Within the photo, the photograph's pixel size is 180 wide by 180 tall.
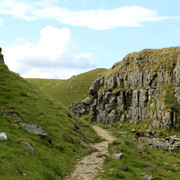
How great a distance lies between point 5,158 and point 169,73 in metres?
45.7

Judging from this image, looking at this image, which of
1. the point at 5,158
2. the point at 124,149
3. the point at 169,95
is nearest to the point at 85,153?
the point at 124,149

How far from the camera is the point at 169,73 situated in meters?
52.4

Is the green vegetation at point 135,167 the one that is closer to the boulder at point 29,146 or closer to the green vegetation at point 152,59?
the boulder at point 29,146

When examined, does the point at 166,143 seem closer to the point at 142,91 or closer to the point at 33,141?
the point at 142,91

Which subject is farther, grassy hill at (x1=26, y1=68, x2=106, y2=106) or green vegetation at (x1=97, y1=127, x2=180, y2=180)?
grassy hill at (x1=26, y1=68, x2=106, y2=106)

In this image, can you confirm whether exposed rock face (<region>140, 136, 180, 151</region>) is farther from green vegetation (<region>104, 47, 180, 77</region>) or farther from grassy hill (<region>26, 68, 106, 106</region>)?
grassy hill (<region>26, 68, 106, 106</region>)

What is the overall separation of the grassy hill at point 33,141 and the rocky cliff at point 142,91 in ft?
61.5

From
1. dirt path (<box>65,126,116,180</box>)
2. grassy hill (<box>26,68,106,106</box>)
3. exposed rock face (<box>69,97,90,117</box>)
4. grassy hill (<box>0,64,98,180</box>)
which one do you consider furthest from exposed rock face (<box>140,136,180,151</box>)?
grassy hill (<box>26,68,106,106</box>)

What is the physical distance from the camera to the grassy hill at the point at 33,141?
1565 cm

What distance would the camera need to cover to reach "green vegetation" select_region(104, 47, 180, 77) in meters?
54.2

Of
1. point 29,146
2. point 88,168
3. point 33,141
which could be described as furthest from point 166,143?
point 29,146

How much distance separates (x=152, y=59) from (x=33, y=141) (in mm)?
46344

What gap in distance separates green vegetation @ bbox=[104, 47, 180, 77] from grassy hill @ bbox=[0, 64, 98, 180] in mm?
26364

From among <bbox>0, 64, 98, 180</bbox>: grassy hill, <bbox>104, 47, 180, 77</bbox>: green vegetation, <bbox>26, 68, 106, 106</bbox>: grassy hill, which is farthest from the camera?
<bbox>26, 68, 106, 106</bbox>: grassy hill
